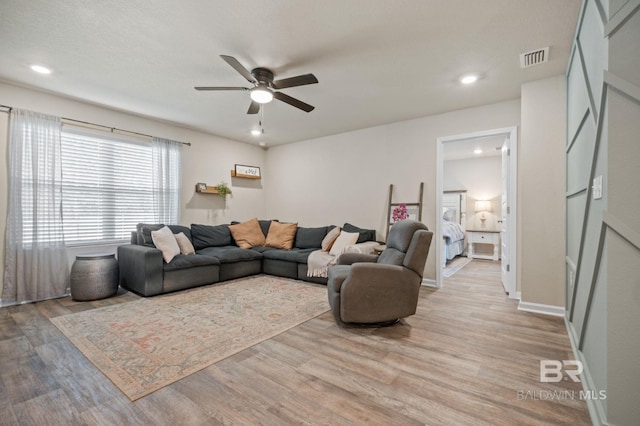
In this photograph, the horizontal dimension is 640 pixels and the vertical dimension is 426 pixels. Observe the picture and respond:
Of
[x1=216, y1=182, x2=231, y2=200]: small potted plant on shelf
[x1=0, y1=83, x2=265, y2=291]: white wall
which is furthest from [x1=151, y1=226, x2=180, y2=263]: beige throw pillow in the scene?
[x1=216, y1=182, x2=231, y2=200]: small potted plant on shelf

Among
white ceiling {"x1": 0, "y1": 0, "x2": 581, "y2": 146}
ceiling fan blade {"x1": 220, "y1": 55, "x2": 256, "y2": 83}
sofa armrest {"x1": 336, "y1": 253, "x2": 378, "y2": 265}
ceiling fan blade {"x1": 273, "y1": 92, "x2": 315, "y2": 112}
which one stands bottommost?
sofa armrest {"x1": 336, "y1": 253, "x2": 378, "y2": 265}

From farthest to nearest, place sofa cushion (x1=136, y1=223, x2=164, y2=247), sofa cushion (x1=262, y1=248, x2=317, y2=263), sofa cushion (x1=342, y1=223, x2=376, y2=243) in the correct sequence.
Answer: sofa cushion (x1=342, y1=223, x2=376, y2=243) → sofa cushion (x1=262, y1=248, x2=317, y2=263) → sofa cushion (x1=136, y1=223, x2=164, y2=247)

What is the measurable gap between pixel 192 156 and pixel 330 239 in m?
2.98

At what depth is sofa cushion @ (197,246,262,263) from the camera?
14.4 ft

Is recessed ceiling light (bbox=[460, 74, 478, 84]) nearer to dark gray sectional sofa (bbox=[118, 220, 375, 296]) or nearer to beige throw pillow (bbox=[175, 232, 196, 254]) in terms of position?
dark gray sectional sofa (bbox=[118, 220, 375, 296])

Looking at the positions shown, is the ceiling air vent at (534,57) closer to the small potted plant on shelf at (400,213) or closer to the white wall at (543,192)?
the white wall at (543,192)

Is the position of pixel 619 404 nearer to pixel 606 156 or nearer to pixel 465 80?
pixel 606 156

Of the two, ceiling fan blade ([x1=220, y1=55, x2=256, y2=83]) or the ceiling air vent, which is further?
the ceiling air vent

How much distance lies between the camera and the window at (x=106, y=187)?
12.7 ft

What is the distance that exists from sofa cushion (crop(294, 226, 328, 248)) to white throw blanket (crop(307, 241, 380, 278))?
719 millimetres

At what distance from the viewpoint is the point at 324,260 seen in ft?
14.0

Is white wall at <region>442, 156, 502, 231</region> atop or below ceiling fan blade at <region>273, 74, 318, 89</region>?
below

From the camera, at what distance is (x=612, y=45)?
1379 millimetres

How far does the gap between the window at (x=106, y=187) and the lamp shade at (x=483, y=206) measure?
687cm
